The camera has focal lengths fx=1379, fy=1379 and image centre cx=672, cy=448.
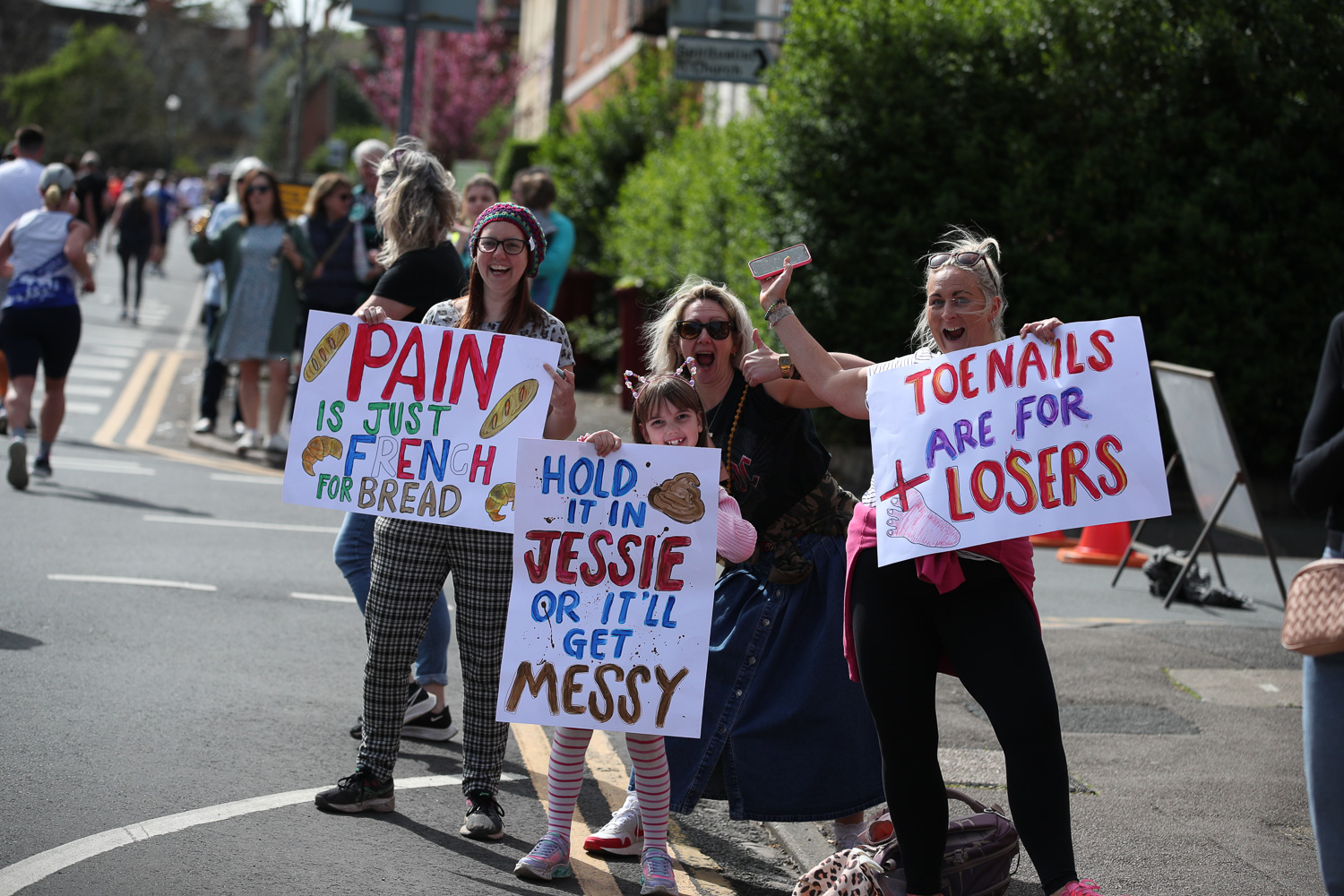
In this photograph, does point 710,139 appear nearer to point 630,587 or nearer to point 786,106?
point 786,106

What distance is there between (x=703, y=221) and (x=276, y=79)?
66561 millimetres

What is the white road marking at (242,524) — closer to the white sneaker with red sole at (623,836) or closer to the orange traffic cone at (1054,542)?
the orange traffic cone at (1054,542)

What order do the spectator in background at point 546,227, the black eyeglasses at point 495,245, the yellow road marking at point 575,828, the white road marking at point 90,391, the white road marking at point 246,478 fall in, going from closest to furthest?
1. the yellow road marking at point 575,828
2. the black eyeglasses at point 495,245
3. the spectator in background at point 546,227
4. the white road marking at point 246,478
5. the white road marking at point 90,391

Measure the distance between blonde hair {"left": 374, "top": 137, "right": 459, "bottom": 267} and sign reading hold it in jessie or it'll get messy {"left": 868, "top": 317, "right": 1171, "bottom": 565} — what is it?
2155 millimetres

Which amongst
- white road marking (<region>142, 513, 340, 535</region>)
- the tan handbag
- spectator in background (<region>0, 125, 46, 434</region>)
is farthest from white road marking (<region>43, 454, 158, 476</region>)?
the tan handbag

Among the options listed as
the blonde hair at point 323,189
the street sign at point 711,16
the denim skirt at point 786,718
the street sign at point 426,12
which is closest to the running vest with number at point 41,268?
the blonde hair at point 323,189

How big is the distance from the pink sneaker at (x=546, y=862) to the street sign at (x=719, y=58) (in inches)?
342

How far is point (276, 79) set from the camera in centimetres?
7375

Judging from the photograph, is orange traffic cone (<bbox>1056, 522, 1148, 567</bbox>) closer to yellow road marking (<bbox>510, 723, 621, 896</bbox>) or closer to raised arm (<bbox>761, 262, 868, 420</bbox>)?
yellow road marking (<bbox>510, 723, 621, 896</bbox>)

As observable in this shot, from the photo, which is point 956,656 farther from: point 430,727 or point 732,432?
point 430,727

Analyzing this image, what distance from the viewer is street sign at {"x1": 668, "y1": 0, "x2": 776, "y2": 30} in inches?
509

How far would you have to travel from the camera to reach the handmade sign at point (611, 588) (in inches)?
156

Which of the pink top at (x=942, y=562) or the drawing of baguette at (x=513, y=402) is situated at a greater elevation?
the drawing of baguette at (x=513, y=402)

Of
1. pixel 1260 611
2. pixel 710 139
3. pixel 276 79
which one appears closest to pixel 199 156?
pixel 276 79
